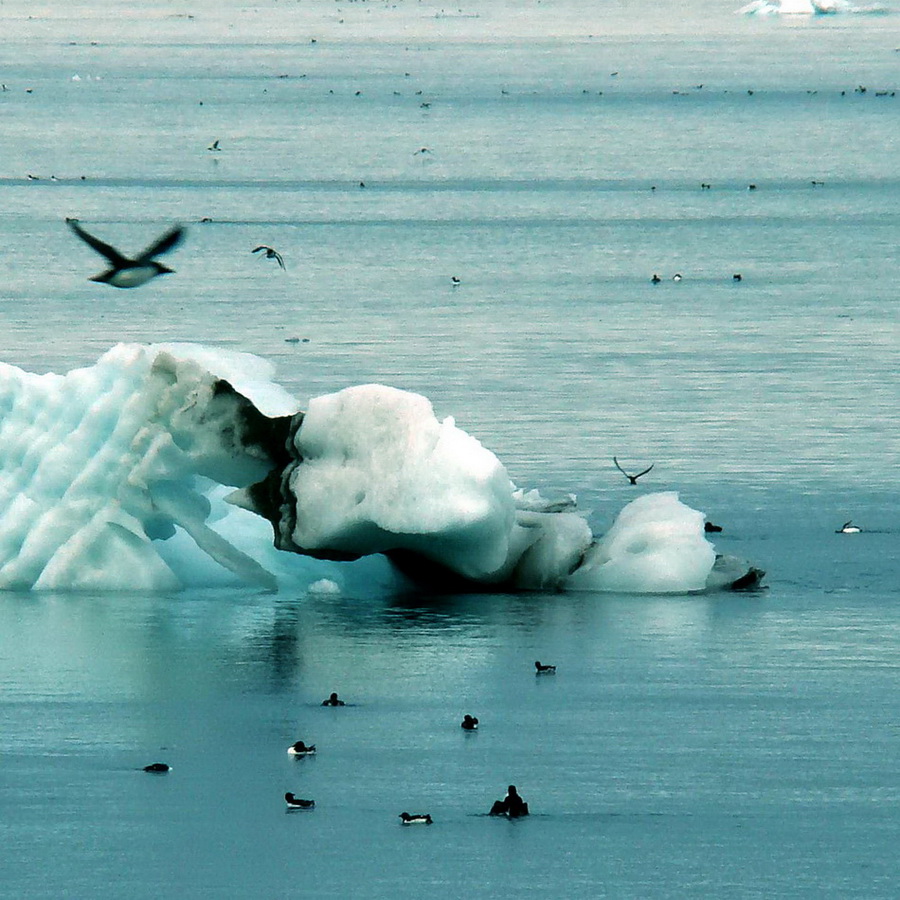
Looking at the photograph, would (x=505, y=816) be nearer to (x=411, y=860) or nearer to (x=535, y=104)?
(x=411, y=860)

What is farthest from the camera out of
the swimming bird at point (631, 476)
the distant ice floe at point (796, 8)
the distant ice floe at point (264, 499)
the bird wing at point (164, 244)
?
the distant ice floe at point (796, 8)

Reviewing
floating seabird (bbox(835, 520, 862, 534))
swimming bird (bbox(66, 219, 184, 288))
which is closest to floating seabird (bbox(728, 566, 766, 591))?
floating seabird (bbox(835, 520, 862, 534))

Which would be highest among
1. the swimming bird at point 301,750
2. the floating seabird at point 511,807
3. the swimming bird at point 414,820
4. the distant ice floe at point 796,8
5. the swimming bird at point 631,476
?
the distant ice floe at point 796,8

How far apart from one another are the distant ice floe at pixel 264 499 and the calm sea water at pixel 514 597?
0.43 metres

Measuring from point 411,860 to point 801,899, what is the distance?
217cm

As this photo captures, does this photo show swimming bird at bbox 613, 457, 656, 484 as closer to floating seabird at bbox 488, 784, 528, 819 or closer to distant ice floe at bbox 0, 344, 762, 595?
distant ice floe at bbox 0, 344, 762, 595

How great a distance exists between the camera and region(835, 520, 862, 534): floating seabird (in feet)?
76.6

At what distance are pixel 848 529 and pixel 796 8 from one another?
147 m

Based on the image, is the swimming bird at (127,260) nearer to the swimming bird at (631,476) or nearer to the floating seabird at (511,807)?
the swimming bird at (631,476)

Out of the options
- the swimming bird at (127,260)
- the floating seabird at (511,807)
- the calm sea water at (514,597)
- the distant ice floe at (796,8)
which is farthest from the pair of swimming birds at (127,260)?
the distant ice floe at (796,8)

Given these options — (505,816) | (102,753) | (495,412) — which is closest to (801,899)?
(505,816)

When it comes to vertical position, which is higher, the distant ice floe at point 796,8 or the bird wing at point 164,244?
the distant ice floe at point 796,8

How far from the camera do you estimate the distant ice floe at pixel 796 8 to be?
538 ft

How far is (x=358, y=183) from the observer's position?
6197 centimetres
